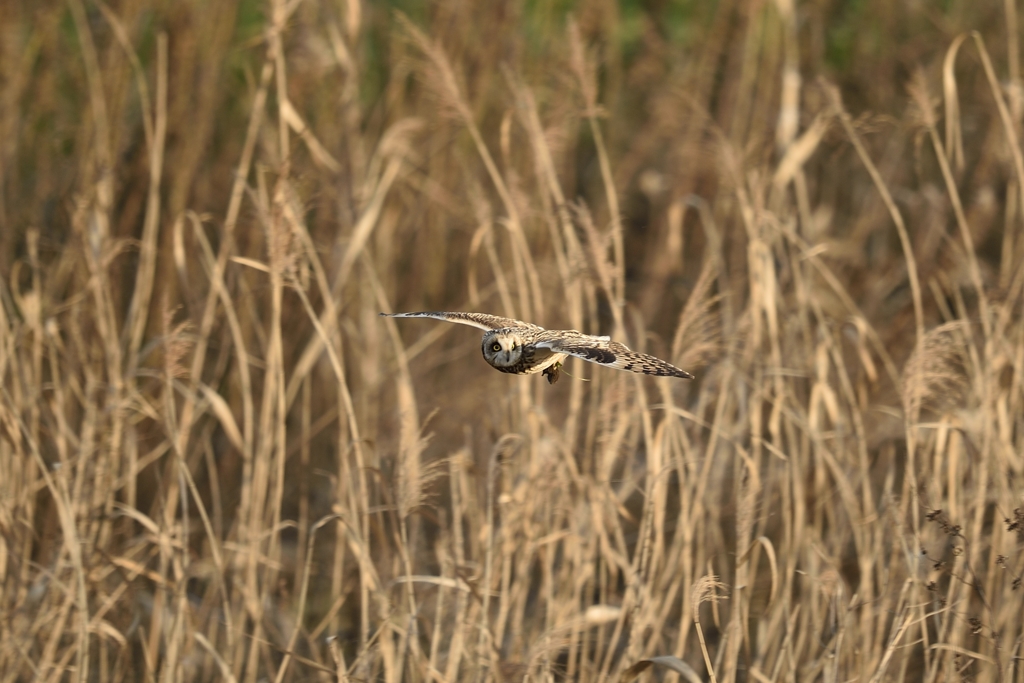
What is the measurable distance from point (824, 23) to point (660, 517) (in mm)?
3151

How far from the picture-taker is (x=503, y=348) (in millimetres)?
2121

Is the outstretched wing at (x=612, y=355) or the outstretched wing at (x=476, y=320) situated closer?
the outstretched wing at (x=612, y=355)

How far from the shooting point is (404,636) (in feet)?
7.25

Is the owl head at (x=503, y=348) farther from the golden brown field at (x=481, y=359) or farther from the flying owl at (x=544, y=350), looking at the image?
the golden brown field at (x=481, y=359)

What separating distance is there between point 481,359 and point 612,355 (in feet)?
7.12

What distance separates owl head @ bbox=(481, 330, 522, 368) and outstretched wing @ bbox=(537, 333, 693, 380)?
6.6 inches

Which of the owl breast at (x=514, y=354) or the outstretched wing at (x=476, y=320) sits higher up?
the outstretched wing at (x=476, y=320)

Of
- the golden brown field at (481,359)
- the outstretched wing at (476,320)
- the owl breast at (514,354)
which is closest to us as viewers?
the owl breast at (514,354)

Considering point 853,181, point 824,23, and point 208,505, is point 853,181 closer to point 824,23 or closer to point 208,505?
point 824,23

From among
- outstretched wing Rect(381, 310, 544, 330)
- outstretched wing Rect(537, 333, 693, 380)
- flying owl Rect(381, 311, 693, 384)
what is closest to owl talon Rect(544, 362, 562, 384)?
flying owl Rect(381, 311, 693, 384)

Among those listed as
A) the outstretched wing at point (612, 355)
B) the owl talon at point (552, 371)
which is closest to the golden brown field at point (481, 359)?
the owl talon at point (552, 371)

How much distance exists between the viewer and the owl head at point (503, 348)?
2.11m

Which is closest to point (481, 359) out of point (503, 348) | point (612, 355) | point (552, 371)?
point (552, 371)

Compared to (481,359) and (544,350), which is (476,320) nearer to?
(544,350)
